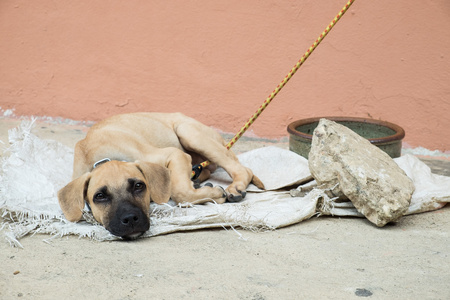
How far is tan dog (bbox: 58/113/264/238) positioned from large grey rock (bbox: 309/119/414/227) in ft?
2.47

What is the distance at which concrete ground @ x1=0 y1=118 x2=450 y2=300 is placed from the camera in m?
2.90

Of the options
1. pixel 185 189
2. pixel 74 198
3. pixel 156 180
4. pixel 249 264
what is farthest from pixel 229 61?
pixel 249 264

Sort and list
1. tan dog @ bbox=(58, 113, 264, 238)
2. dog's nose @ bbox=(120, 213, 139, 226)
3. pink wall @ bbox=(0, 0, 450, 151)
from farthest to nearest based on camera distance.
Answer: pink wall @ bbox=(0, 0, 450, 151) → tan dog @ bbox=(58, 113, 264, 238) → dog's nose @ bbox=(120, 213, 139, 226)

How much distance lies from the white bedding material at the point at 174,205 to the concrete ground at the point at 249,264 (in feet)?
0.25

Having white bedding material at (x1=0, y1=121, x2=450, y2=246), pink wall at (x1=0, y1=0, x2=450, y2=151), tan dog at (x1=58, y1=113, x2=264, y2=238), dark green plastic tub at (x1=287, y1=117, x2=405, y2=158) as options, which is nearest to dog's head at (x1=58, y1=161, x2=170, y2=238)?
tan dog at (x1=58, y1=113, x2=264, y2=238)

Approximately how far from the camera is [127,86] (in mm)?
6766

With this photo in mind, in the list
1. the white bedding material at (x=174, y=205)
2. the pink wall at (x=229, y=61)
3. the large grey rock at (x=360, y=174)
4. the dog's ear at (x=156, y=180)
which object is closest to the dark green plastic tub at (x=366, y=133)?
the white bedding material at (x=174, y=205)

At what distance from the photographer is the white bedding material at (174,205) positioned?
3758mm

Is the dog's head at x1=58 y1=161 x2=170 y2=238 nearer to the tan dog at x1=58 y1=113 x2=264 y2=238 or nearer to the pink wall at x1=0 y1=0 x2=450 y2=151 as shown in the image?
the tan dog at x1=58 y1=113 x2=264 y2=238

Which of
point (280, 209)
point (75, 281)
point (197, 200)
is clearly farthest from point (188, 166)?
point (75, 281)

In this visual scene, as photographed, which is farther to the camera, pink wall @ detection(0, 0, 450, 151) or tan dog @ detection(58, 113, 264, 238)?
pink wall @ detection(0, 0, 450, 151)

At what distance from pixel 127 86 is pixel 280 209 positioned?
3.41m

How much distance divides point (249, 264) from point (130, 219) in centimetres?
81

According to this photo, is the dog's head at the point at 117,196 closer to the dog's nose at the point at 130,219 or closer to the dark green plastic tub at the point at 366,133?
the dog's nose at the point at 130,219
